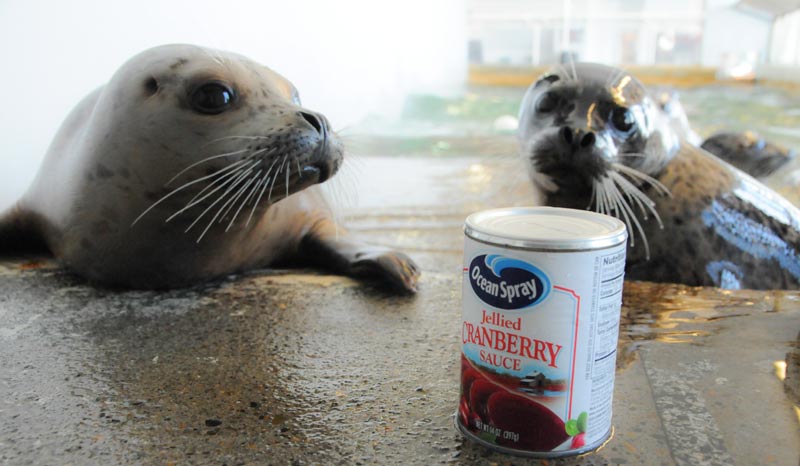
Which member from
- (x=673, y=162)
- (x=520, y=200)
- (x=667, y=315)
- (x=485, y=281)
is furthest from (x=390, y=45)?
(x=485, y=281)

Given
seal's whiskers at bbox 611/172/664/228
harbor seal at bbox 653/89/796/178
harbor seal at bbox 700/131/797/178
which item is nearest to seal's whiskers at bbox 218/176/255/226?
seal's whiskers at bbox 611/172/664/228

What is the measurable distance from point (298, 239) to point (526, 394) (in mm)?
1512

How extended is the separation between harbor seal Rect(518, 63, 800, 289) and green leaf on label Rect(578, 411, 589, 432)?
3.75ft

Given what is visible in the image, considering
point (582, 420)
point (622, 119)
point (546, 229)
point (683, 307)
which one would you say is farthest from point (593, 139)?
point (582, 420)

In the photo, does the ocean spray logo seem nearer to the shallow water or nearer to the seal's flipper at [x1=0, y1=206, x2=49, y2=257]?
the seal's flipper at [x1=0, y1=206, x2=49, y2=257]

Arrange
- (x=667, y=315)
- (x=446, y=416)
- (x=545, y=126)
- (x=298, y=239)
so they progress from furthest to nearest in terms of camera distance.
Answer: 1. (x=298, y=239)
2. (x=545, y=126)
3. (x=667, y=315)
4. (x=446, y=416)

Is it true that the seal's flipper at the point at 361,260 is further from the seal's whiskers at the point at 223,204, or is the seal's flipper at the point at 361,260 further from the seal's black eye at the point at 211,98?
the seal's black eye at the point at 211,98

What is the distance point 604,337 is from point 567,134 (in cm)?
114

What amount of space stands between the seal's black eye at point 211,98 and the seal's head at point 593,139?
0.92m

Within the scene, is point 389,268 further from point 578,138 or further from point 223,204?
point 578,138

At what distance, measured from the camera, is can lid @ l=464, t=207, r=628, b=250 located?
1.04m

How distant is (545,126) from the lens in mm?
2299

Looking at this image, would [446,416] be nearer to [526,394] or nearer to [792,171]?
[526,394]

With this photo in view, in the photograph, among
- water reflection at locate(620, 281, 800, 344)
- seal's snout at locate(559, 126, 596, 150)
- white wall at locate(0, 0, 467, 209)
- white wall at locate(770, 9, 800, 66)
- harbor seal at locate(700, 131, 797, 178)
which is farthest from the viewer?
white wall at locate(770, 9, 800, 66)
